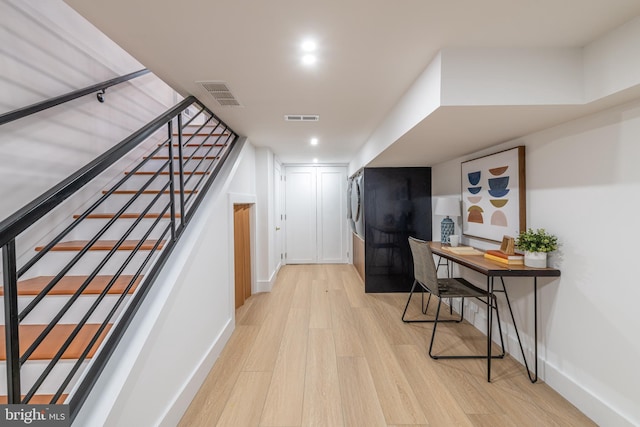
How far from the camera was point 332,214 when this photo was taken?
19.7 ft

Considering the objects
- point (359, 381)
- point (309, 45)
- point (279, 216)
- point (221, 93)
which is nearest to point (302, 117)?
point (221, 93)

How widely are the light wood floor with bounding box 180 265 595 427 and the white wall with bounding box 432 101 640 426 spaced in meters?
0.28

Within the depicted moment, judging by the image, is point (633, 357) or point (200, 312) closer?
point (633, 357)

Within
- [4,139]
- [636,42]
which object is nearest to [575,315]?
[636,42]

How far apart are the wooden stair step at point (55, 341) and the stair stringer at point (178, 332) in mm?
185

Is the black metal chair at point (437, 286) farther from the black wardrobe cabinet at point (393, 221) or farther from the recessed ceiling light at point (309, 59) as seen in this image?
the recessed ceiling light at point (309, 59)

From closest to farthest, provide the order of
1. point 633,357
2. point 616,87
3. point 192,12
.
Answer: point 192,12 → point 616,87 → point 633,357

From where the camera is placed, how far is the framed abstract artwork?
233cm

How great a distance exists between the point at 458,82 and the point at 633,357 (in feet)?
6.01

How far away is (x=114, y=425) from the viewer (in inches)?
46.3

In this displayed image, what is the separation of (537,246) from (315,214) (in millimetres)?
4311

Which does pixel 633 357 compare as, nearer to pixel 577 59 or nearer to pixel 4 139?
pixel 577 59

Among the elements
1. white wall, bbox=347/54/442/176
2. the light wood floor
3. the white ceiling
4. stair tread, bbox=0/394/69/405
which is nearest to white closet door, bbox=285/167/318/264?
the light wood floor

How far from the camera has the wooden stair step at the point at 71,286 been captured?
4.99 feet
